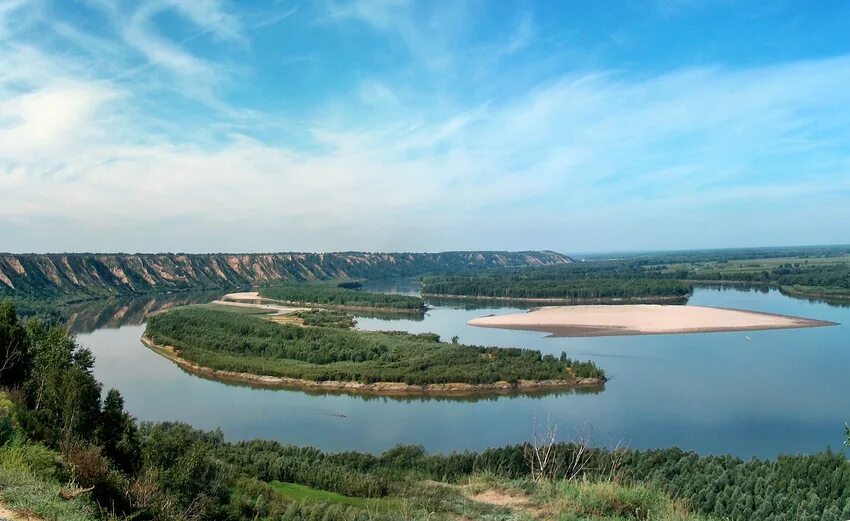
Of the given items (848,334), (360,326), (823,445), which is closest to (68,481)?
(823,445)

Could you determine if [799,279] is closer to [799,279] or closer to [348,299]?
[799,279]

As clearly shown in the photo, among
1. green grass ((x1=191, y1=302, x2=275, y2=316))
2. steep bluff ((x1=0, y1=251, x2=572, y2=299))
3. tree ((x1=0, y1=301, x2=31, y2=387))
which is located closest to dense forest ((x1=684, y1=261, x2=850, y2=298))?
green grass ((x1=191, y1=302, x2=275, y2=316))

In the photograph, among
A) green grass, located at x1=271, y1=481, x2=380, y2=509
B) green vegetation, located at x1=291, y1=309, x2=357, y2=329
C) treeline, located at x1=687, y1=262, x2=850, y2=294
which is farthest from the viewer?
treeline, located at x1=687, y1=262, x2=850, y2=294

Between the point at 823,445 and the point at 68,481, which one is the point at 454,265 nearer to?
the point at 823,445

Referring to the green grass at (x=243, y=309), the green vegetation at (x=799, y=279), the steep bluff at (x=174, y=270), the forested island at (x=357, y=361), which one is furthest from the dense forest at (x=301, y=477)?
the green vegetation at (x=799, y=279)

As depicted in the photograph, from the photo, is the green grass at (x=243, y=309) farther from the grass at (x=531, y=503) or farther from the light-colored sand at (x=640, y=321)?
the grass at (x=531, y=503)

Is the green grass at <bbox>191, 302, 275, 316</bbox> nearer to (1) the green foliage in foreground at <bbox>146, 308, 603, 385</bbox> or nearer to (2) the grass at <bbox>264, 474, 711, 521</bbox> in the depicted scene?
(1) the green foliage in foreground at <bbox>146, 308, 603, 385</bbox>
